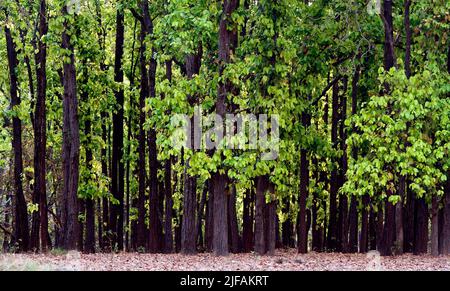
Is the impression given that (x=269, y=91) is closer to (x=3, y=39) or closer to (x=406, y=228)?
(x=406, y=228)

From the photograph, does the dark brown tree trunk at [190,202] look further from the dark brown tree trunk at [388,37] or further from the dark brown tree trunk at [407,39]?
the dark brown tree trunk at [407,39]

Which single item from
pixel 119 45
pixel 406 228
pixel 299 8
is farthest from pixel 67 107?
pixel 406 228

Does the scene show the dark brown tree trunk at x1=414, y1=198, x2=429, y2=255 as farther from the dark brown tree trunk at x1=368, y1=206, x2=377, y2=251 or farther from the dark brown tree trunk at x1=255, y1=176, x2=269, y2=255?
the dark brown tree trunk at x1=368, y1=206, x2=377, y2=251

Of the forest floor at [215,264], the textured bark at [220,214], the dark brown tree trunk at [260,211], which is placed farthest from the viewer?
the dark brown tree trunk at [260,211]

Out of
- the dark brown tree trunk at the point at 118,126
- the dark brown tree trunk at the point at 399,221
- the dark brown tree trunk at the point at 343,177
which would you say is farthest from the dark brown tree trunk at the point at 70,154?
the dark brown tree trunk at the point at 343,177

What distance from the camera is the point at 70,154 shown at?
2575cm

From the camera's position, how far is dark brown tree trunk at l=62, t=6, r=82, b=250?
83.5ft

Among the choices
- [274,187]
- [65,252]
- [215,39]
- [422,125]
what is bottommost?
[65,252]

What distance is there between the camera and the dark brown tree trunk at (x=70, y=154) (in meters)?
25.5

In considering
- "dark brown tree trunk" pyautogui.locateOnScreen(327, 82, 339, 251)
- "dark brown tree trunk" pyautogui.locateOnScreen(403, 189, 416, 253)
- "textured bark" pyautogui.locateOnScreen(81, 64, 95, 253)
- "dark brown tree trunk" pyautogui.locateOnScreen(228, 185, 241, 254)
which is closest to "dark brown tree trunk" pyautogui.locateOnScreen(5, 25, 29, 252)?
"textured bark" pyautogui.locateOnScreen(81, 64, 95, 253)

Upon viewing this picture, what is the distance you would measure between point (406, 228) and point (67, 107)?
1476 centimetres

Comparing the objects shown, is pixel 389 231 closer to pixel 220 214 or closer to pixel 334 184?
pixel 220 214

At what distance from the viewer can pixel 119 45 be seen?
32.3 m

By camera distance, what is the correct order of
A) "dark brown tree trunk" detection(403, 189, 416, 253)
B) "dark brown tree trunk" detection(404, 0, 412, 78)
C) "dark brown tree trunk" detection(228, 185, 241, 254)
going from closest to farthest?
1. "dark brown tree trunk" detection(404, 0, 412, 78)
2. "dark brown tree trunk" detection(403, 189, 416, 253)
3. "dark brown tree trunk" detection(228, 185, 241, 254)
